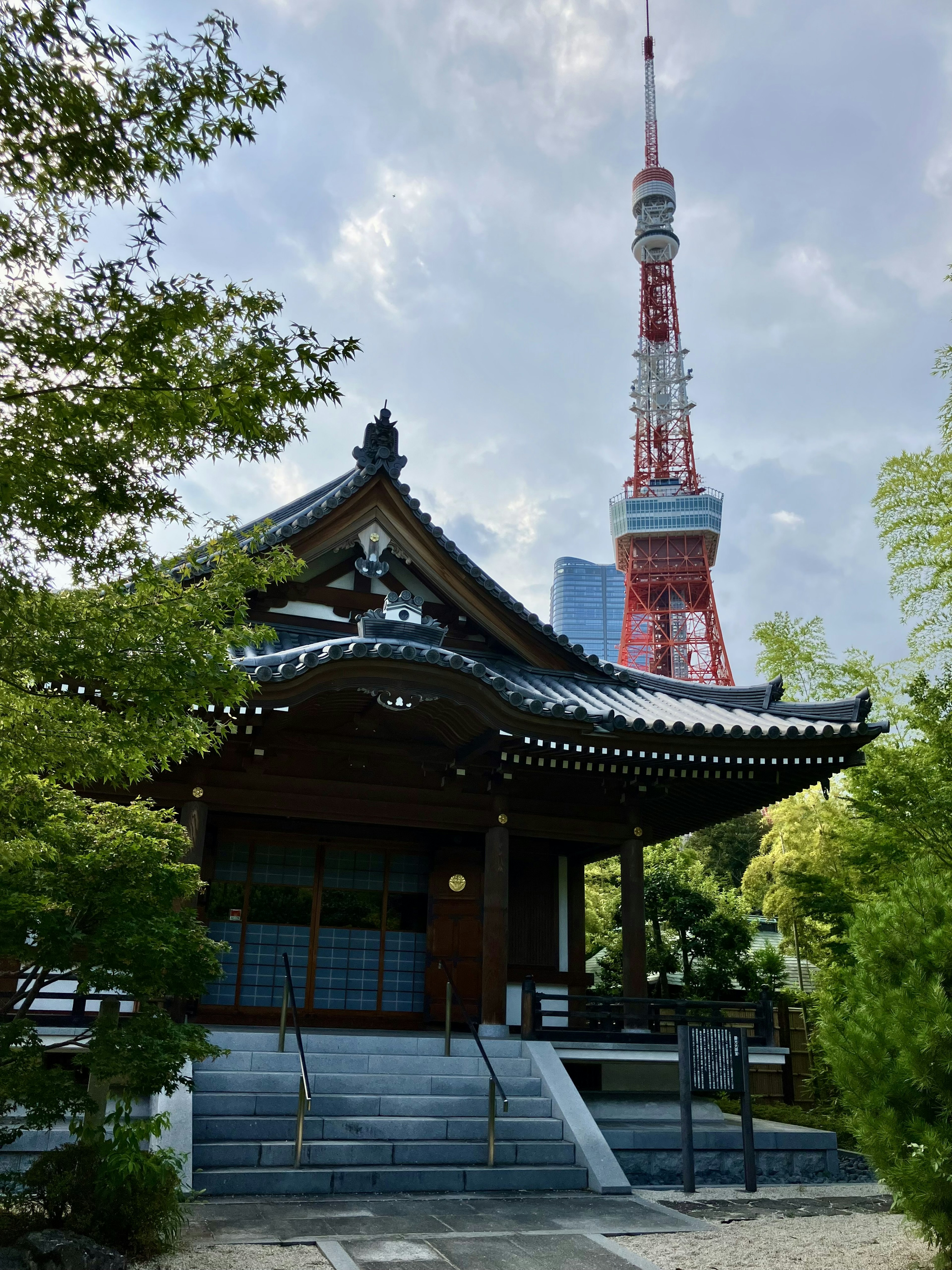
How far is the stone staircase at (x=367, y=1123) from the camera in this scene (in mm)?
7387

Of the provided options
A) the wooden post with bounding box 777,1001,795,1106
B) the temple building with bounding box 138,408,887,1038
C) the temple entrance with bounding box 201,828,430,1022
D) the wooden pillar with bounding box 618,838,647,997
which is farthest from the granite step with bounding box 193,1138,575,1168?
the wooden post with bounding box 777,1001,795,1106

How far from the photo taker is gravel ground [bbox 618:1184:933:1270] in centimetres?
595

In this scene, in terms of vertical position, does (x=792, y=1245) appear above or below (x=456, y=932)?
below

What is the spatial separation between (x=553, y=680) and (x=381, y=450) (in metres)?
4.09

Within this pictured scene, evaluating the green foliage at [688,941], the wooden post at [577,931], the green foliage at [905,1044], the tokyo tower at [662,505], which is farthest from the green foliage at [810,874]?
the tokyo tower at [662,505]

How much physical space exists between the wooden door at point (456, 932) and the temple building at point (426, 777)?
1.0 inches

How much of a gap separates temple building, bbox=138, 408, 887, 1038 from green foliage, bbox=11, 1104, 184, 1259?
4524mm

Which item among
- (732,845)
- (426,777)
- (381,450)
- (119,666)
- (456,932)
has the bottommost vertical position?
(456,932)

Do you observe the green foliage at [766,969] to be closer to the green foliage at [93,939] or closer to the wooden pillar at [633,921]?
the wooden pillar at [633,921]

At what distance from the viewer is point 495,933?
10.7m

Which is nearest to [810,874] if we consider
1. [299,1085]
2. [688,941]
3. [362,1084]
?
[688,941]

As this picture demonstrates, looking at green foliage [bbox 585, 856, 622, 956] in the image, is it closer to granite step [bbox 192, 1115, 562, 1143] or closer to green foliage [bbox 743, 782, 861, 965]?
green foliage [bbox 743, 782, 861, 965]

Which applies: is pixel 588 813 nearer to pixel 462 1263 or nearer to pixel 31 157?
pixel 462 1263

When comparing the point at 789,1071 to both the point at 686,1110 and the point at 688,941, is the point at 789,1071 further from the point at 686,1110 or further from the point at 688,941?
the point at 686,1110
